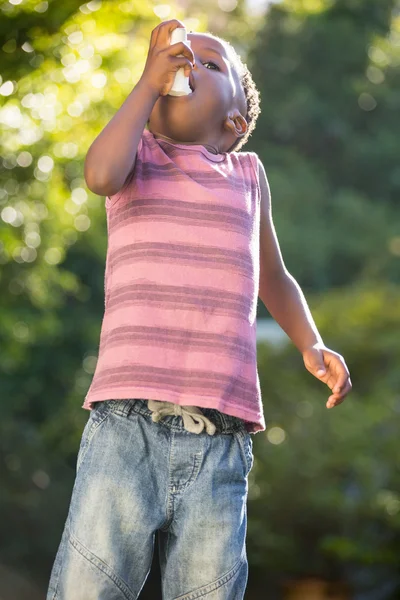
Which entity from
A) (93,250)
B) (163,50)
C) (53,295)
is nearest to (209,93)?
(163,50)

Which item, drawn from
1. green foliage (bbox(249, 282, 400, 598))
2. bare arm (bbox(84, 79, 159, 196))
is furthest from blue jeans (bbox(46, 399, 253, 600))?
green foliage (bbox(249, 282, 400, 598))

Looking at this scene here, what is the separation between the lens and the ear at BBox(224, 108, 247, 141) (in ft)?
6.61

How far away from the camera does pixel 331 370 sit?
1.99 meters

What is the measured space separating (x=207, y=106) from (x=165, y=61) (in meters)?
0.17

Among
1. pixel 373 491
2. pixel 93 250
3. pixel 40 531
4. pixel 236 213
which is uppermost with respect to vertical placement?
pixel 236 213

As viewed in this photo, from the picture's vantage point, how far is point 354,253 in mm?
14320

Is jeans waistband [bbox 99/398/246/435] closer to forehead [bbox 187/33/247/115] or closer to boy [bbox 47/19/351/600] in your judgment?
boy [bbox 47/19/351/600]

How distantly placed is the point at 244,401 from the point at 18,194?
400 centimetres

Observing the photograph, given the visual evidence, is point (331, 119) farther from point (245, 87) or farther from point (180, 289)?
point (180, 289)

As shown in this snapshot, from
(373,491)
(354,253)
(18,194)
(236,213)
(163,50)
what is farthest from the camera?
(354,253)

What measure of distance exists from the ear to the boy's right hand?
197 millimetres

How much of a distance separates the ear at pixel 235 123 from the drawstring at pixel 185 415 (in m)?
0.55

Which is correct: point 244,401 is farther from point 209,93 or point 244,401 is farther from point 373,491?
point 373,491

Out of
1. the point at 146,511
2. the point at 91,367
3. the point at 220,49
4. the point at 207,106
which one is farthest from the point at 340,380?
the point at 91,367
